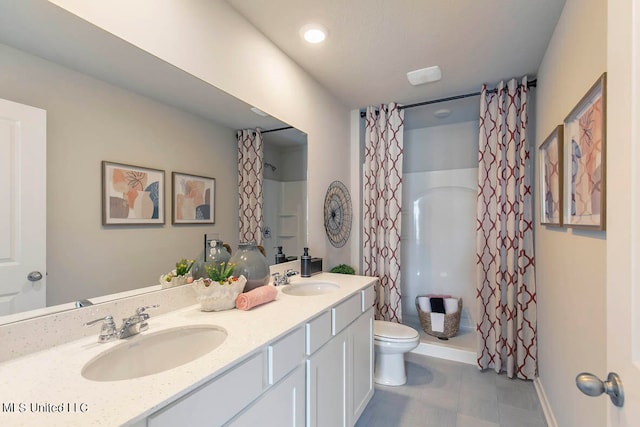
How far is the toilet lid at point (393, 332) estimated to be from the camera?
2270 mm

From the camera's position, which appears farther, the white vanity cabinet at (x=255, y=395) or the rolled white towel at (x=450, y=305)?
the rolled white towel at (x=450, y=305)

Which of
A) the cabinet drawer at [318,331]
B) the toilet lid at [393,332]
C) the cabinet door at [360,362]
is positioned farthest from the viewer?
the toilet lid at [393,332]

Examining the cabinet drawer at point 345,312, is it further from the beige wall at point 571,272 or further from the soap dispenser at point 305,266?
the beige wall at point 571,272

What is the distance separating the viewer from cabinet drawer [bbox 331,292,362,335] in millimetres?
1529

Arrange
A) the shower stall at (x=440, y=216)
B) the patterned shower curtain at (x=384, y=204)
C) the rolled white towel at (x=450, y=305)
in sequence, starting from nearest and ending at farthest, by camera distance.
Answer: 1. the patterned shower curtain at (x=384, y=204)
2. the rolled white towel at (x=450, y=305)
3. the shower stall at (x=440, y=216)

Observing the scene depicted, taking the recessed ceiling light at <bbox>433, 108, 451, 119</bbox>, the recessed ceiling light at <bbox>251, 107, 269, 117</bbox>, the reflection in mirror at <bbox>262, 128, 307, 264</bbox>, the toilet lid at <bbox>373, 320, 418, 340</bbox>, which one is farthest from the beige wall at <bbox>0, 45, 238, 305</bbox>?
the recessed ceiling light at <bbox>433, 108, 451, 119</bbox>

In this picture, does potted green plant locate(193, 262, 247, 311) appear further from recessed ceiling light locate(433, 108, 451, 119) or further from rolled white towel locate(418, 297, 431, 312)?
recessed ceiling light locate(433, 108, 451, 119)

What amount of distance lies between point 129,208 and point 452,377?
104 inches

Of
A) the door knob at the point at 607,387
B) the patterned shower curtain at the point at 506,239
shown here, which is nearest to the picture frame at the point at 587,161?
the door knob at the point at 607,387

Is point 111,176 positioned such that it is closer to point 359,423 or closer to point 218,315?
point 218,315

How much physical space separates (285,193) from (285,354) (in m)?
1.27

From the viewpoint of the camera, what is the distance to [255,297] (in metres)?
1.36

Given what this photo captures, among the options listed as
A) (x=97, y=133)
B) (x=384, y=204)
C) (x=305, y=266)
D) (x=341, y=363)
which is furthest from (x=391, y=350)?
(x=97, y=133)

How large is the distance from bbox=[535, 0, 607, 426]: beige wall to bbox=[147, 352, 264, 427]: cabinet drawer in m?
1.25
